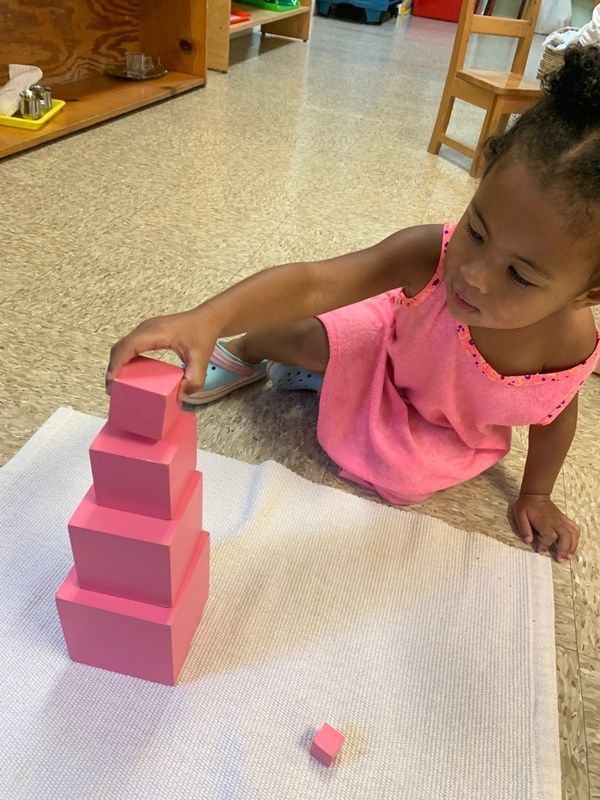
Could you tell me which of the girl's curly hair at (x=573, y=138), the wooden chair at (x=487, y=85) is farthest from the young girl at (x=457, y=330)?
the wooden chair at (x=487, y=85)

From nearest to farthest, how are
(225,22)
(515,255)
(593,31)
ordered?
(515,255), (593,31), (225,22)

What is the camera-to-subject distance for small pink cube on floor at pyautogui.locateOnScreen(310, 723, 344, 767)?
51 centimetres

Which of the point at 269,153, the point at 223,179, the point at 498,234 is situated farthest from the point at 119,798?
the point at 269,153

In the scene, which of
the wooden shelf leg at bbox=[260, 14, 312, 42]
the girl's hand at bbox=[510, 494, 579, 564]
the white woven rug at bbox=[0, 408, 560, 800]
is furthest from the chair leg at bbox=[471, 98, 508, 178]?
the wooden shelf leg at bbox=[260, 14, 312, 42]

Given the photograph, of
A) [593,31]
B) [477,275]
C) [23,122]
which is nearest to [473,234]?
[477,275]

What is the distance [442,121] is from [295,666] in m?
1.74

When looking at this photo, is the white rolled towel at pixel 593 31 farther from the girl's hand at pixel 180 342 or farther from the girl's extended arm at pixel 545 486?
the girl's hand at pixel 180 342

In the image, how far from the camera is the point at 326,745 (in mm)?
510

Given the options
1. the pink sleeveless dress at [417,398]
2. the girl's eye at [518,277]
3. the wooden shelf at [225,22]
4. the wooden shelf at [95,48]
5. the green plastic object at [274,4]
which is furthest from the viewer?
the green plastic object at [274,4]

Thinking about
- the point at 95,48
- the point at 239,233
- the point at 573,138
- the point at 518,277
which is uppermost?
the point at 573,138

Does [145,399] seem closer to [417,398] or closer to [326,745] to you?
[326,745]

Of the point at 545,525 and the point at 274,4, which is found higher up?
the point at 274,4

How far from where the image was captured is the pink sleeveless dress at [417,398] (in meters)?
0.72

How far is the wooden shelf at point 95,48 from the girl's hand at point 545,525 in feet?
4.21
